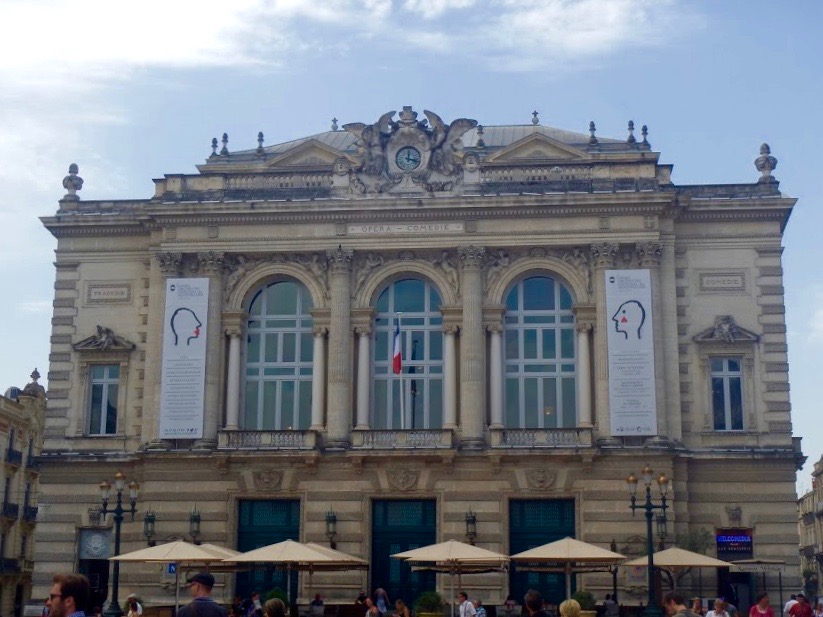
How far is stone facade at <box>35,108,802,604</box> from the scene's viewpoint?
135 feet

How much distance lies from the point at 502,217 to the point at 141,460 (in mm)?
15030

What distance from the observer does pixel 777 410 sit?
42.0 meters

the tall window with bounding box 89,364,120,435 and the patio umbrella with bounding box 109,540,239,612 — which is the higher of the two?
the tall window with bounding box 89,364,120,435

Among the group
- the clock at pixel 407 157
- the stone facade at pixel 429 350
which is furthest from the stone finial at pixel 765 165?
the clock at pixel 407 157

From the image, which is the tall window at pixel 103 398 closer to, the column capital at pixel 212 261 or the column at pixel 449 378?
the column capital at pixel 212 261

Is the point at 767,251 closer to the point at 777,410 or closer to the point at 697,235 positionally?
the point at 697,235

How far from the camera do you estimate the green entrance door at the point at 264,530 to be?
4191 centimetres

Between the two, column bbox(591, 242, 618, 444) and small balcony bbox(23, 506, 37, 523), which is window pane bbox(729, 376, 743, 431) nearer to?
column bbox(591, 242, 618, 444)

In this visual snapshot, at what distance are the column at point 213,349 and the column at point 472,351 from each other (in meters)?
8.45

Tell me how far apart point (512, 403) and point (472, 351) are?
2403 mm

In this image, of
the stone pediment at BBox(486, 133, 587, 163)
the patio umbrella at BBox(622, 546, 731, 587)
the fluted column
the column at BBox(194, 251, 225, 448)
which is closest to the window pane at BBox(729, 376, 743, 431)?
the patio umbrella at BBox(622, 546, 731, 587)

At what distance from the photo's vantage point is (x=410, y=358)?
43.7m

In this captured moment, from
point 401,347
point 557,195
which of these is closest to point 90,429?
point 401,347

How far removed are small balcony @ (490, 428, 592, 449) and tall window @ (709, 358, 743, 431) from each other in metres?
4.91
